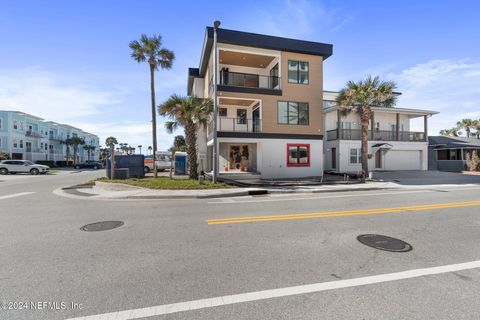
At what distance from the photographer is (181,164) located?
23531 millimetres

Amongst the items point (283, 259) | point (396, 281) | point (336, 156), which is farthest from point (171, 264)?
point (336, 156)

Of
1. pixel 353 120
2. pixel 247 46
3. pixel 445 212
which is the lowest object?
pixel 445 212

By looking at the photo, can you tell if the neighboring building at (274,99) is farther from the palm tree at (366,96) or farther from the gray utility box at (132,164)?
the gray utility box at (132,164)

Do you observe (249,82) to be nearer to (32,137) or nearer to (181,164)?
(181,164)

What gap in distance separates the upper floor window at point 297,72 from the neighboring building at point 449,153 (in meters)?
22.3

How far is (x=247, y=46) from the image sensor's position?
18.9 metres

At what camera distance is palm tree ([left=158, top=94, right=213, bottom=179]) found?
15594mm

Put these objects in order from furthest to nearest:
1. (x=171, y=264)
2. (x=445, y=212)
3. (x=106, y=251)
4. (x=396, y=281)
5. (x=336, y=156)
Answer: (x=336, y=156) < (x=445, y=212) < (x=106, y=251) < (x=171, y=264) < (x=396, y=281)

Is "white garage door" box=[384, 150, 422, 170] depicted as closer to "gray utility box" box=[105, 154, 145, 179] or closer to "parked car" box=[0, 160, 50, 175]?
"gray utility box" box=[105, 154, 145, 179]

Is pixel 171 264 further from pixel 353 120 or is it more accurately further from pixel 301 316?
pixel 353 120

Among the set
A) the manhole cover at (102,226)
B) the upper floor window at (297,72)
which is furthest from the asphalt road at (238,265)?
the upper floor window at (297,72)

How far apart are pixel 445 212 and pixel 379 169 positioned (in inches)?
758

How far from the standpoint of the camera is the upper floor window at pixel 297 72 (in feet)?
66.1

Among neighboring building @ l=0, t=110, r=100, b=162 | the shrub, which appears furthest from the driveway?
neighboring building @ l=0, t=110, r=100, b=162
